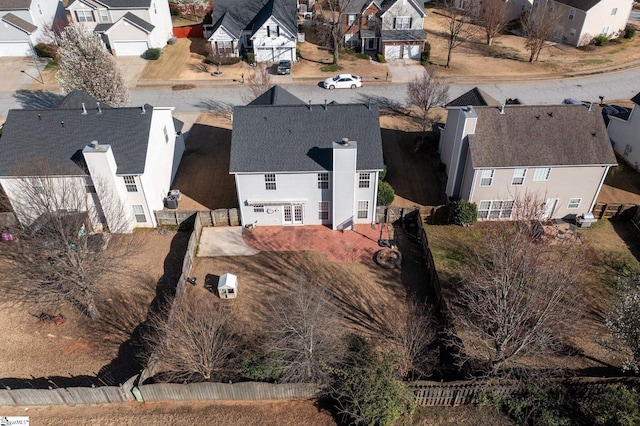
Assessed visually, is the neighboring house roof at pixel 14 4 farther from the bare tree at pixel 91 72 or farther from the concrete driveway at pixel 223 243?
the concrete driveway at pixel 223 243

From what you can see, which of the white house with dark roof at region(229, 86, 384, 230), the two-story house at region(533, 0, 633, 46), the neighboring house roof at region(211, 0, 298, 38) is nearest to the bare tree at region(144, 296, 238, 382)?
the white house with dark roof at region(229, 86, 384, 230)

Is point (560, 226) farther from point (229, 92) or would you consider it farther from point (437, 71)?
point (229, 92)

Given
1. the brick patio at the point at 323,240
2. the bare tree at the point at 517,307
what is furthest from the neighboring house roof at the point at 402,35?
the bare tree at the point at 517,307

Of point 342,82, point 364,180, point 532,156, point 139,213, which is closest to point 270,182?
point 364,180

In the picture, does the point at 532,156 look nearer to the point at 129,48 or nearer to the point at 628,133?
the point at 628,133

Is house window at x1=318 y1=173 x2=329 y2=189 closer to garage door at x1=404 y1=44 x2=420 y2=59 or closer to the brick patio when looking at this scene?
the brick patio

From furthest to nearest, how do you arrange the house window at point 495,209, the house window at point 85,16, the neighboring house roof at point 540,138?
the house window at point 85,16 → the house window at point 495,209 → the neighboring house roof at point 540,138
